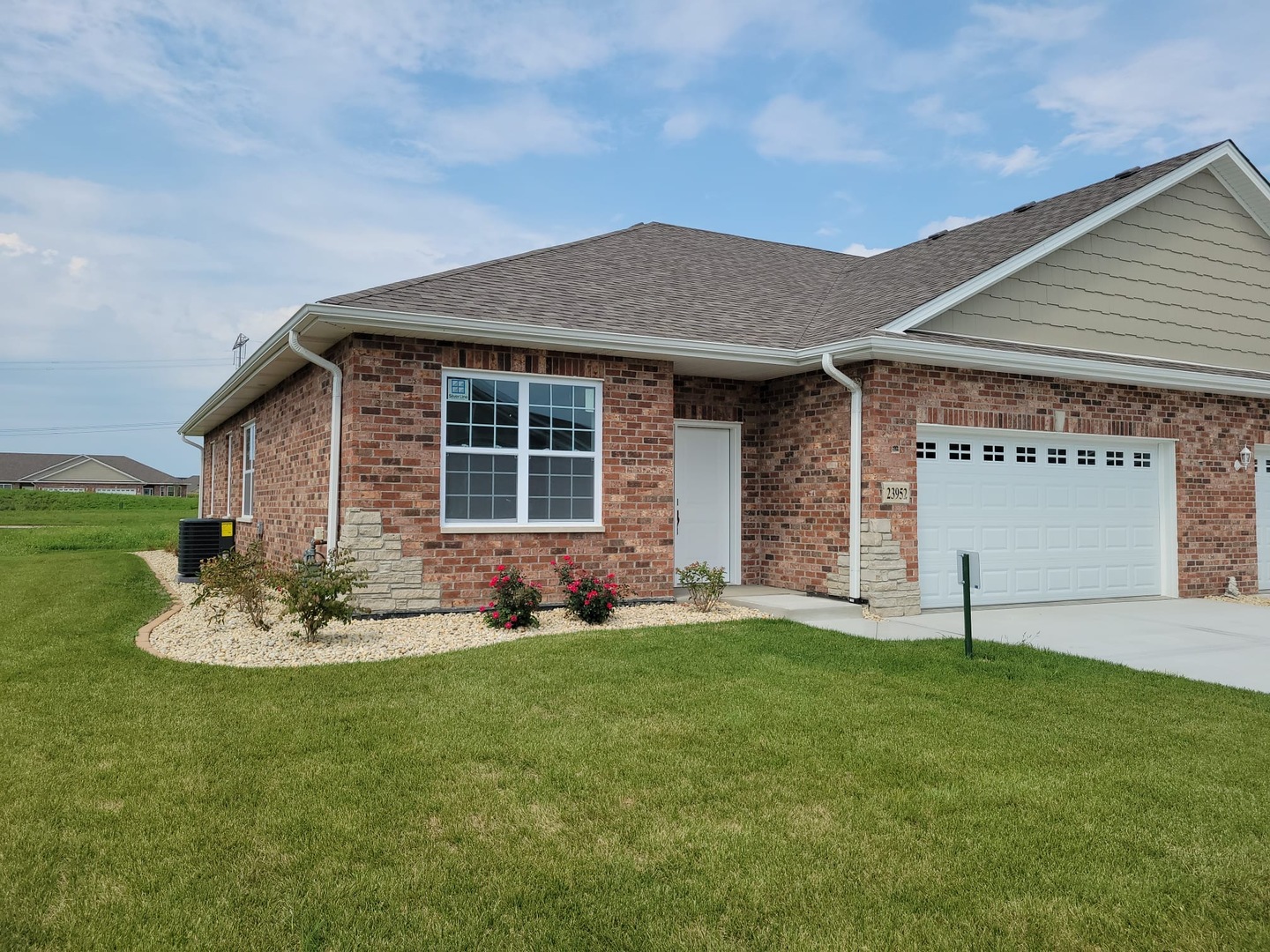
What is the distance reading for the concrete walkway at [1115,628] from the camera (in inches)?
298

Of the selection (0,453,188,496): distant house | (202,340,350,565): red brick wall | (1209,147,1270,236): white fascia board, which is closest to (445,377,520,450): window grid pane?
(202,340,350,565): red brick wall

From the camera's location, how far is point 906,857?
137 inches

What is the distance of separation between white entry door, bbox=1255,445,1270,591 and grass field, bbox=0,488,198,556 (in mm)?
23789

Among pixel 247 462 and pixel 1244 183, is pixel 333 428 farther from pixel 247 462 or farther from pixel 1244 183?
pixel 1244 183

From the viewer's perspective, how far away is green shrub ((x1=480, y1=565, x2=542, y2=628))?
8531mm

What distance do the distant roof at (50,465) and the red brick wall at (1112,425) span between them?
296 feet

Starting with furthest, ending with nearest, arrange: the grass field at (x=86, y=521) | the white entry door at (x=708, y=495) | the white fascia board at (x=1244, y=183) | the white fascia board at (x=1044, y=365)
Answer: the grass field at (x=86, y=521) < the white fascia board at (x=1244, y=183) < the white entry door at (x=708, y=495) < the white fascia board at (x=1044, y=365)

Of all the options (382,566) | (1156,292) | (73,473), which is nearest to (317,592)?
(382,566)

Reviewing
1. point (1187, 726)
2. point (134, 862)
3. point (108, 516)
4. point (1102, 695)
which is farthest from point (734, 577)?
point (108, 516)

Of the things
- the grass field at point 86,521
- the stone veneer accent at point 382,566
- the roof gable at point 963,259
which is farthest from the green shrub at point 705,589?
the grass field at point 86,521

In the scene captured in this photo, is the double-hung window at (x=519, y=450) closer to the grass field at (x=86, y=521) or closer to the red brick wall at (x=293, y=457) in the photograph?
the red brick wall at (x=293, y=457)

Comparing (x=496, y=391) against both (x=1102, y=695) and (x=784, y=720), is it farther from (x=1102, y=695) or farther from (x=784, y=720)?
(x=1102, y=695)

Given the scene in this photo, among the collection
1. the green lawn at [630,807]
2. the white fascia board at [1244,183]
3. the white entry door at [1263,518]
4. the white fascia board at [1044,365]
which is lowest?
the green lawn at [630,807]

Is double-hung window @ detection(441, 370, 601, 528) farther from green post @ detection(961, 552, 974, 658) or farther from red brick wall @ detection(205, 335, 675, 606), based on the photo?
green post @ detection(961, 552, 974, 658)
